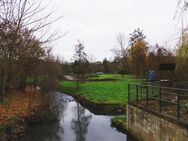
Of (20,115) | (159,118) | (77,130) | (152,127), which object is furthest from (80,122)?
(159,118)

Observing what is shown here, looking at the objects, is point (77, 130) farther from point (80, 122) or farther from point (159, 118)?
point (159, 118)

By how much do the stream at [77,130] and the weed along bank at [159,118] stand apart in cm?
139

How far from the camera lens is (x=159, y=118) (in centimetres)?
1342

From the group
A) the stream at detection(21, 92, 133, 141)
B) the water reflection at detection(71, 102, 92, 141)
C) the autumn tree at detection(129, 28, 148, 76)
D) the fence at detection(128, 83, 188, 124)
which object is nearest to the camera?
the fence at detection(128, 83, 188, 124)

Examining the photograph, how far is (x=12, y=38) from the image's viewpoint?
10.3 meters

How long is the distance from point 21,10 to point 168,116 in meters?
6.53

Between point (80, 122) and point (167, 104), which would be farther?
point (80, 122)

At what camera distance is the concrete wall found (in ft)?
38.1

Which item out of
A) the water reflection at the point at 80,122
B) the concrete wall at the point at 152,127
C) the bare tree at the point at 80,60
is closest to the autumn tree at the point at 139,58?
the bare tree at the point at 80,60

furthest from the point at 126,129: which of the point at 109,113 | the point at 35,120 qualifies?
the point at 109,113

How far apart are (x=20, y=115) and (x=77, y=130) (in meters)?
3.80

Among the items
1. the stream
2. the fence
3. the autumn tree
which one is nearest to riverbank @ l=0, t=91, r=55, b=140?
the stream

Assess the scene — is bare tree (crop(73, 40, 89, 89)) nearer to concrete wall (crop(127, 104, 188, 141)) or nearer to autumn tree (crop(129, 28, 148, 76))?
autumn tree (crop(129, 28, 148, 76))

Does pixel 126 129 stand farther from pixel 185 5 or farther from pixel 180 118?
pixel 185 5
